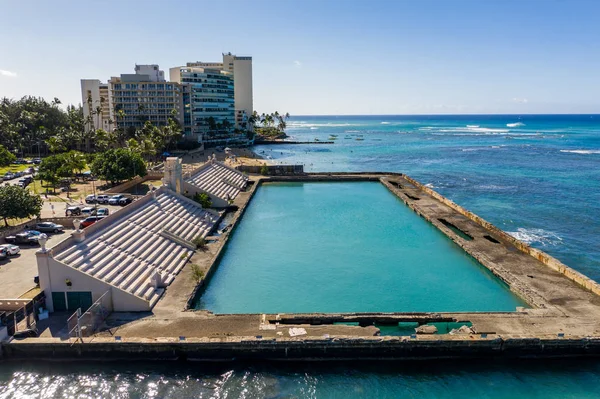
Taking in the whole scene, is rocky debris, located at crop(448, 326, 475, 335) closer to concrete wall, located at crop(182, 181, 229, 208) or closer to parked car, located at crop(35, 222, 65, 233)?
parked car, located at crop(35, 222, 65, 233)

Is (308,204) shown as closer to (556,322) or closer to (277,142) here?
(556,322)

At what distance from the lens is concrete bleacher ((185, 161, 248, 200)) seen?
5384cm

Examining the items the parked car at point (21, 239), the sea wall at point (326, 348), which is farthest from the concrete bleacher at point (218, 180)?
the sea wall at point (326, 348)

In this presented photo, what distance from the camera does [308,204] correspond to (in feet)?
192

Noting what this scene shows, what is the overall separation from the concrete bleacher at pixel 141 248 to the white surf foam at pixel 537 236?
32.0 meters

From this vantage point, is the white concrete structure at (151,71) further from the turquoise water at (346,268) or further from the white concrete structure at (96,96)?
the turquoise water at (346,268)

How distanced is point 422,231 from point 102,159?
42061 millimetres

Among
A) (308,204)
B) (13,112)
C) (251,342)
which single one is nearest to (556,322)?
(251,342)

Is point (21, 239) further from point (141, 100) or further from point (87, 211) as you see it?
point (141, 100)

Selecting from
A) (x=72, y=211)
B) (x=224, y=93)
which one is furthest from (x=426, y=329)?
(x=224, y=93)

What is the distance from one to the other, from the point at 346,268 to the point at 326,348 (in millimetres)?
12643

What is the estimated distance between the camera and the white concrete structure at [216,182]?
51.3m

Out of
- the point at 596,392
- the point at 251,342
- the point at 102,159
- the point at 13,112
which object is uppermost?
the point at 13,112

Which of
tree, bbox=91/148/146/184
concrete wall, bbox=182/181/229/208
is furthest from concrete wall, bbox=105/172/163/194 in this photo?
concrete wall, bbox=182/181/229/208
